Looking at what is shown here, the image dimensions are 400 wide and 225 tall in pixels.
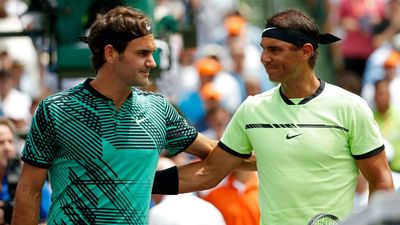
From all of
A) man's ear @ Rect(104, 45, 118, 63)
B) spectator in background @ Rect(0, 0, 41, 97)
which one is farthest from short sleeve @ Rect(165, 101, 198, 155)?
spectator in background @ Rect(0, 0, 41, 97)

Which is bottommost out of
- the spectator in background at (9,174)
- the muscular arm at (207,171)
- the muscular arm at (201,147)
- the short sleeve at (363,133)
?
the spectator in background at (9,174)

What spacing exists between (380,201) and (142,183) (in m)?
2.63

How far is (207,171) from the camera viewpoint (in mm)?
7387

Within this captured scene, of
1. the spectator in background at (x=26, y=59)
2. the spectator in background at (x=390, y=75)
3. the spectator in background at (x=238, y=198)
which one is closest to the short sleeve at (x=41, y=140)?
the spectator in background at (x=238, y=198)

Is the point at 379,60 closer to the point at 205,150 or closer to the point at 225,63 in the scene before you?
the point at 225,63

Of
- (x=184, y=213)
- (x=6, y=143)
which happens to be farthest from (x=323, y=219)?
(x=6, y=143)

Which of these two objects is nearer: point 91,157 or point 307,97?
point 91,157

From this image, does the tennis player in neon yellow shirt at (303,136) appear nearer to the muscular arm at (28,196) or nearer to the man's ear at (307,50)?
the man's ear at (307,50)

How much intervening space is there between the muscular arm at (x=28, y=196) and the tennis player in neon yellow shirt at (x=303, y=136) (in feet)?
3.70

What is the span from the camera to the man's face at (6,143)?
31.4ft

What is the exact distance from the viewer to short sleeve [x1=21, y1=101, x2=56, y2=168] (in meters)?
6.64

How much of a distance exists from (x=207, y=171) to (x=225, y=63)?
9162 millimetres

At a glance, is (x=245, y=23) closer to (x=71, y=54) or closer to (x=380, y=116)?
(x=380, y=116)

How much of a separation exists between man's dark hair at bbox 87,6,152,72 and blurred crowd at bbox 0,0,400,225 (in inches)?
172
